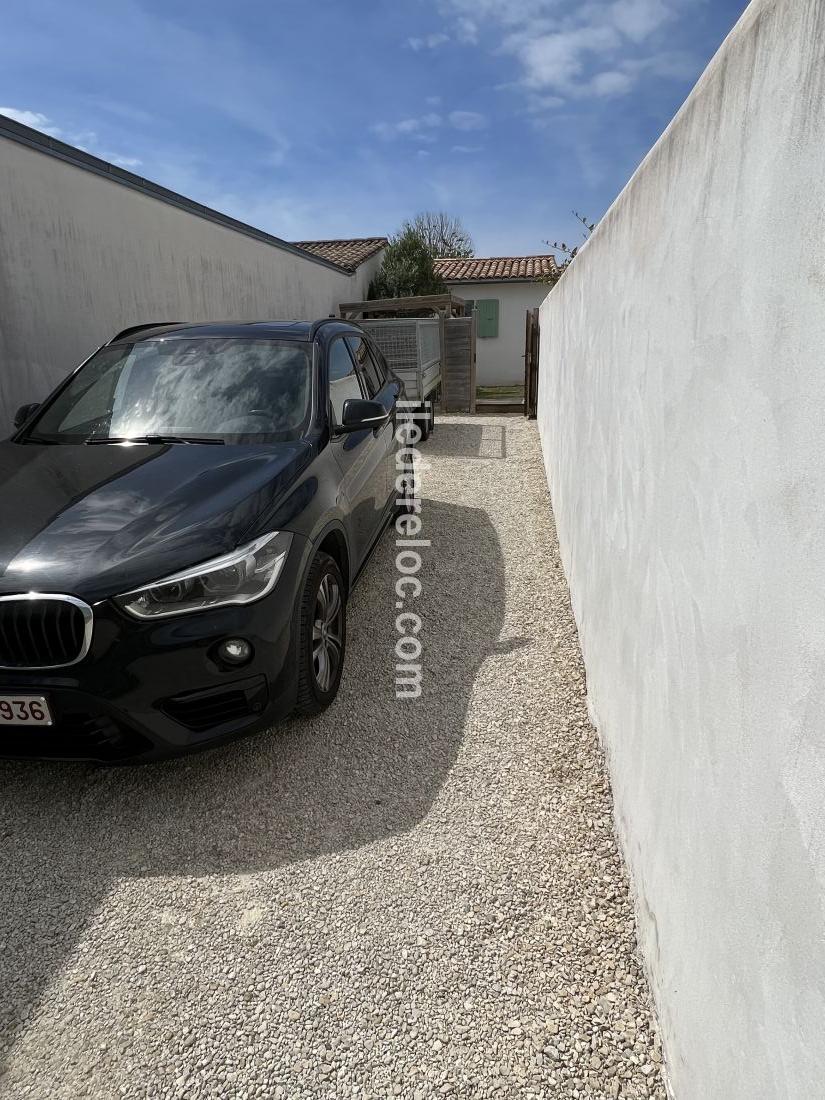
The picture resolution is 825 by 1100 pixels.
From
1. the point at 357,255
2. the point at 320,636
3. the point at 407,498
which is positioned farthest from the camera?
the point at 357,255

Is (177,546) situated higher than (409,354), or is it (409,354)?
(409,354)

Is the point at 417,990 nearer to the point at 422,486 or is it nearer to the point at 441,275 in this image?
the point at 422,486

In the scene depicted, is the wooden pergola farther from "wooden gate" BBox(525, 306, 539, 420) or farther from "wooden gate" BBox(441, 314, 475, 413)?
"wooden gate" BBox(525, 306, 539, 420)

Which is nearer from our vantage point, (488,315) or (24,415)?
(24,415)

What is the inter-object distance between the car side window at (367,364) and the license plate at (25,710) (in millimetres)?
3194

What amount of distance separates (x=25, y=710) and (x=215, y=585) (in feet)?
2.61

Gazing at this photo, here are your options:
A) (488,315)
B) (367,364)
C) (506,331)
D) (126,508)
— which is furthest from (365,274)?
(126,508)

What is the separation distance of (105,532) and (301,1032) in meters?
1.81

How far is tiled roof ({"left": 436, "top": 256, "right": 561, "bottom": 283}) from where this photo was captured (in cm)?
1978

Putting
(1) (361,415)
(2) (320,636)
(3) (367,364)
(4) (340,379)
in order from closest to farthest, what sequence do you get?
(2) (320,636), (1) (361,415), (4) (340,379), (3) (367,364)

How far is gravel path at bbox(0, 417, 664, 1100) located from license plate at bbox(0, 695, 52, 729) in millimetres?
490

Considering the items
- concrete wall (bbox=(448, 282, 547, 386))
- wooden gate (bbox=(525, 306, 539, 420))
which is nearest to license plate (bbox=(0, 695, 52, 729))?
wooden gate (bbox=(525, 306, 539, 420))

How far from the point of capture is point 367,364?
511 centimetres

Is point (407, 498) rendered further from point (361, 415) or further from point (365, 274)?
point (365, 274)
